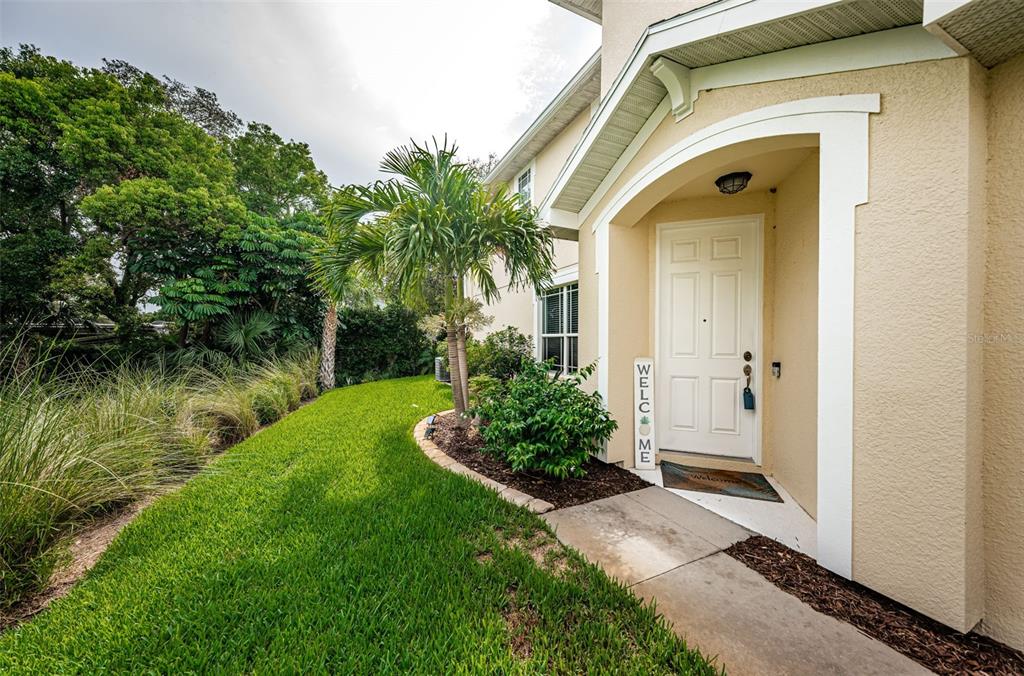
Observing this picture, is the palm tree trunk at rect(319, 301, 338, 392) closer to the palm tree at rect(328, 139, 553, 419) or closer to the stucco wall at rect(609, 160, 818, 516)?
the palm tree at rect(328, 139, 553, 419)

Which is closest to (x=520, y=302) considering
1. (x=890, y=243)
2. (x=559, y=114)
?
→ (x=559, y=114)

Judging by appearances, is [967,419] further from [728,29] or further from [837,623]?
[728,29]

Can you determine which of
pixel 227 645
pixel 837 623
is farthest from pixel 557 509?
pixel 227 645

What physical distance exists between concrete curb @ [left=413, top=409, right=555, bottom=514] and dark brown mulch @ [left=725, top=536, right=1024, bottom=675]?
56.1 inches

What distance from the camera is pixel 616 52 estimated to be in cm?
431

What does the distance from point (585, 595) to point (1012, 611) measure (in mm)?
2015

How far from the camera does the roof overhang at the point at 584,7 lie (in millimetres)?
5281

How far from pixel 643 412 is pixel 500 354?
4.16 metres

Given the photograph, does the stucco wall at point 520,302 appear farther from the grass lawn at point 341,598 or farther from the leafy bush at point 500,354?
the grass lawn at point 341,598

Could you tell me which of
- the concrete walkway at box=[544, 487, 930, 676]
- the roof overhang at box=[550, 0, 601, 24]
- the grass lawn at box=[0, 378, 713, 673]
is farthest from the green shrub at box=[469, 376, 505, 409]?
the roof overhang at box=[550, 0, 601, 24]

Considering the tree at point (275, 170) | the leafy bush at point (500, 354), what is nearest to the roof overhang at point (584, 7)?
the leafy bush at point (500, 354)

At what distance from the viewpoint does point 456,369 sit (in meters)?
4.86

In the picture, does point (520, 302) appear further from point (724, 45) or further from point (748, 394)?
point (724, 45)

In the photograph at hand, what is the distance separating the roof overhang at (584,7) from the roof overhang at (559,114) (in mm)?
487
